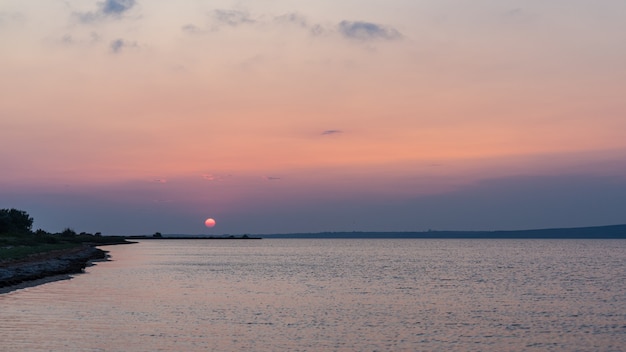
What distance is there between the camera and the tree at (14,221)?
6368 inches

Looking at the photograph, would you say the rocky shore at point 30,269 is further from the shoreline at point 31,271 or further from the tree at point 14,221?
the tree at point 14,221

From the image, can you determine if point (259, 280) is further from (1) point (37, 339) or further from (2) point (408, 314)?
(1) point (37, 339)

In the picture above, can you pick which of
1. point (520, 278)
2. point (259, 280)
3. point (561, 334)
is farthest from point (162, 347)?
point (520, 278)

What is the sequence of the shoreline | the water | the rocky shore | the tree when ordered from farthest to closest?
1. the tree
2. the rocky shore
3. the shoreline
4. the water

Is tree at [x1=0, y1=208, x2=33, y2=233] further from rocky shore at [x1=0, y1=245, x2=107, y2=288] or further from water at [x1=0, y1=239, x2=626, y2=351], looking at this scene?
water at [x1=0, y1=239, x2=626, y2=351]

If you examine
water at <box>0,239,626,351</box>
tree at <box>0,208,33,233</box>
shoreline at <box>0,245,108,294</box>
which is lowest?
water at <box>0,239,626,351</box>

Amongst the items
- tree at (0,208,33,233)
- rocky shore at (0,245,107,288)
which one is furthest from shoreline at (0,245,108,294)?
tree at (0,208,33,233)

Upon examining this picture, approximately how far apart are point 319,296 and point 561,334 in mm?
25764

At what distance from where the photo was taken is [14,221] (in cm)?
17925

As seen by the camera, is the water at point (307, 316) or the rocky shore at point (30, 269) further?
the rocky shore at point (30, 269)

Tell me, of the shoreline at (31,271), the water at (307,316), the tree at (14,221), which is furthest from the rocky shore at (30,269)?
the tree at (14,221)

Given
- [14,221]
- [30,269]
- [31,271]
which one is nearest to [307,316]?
[31,271]

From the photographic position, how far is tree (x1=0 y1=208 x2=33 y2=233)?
531 ft

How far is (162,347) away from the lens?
33094 mm
